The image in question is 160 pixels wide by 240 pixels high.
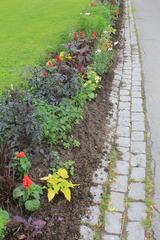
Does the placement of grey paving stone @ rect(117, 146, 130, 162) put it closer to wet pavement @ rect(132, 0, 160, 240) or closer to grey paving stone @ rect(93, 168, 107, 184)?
wet pavement @ rect(132, 0, 160, 240)

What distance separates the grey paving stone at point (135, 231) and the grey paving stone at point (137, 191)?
449 mm

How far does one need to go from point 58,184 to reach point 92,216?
1.58 ft

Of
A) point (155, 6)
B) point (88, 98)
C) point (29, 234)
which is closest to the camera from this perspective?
point (29, 234)

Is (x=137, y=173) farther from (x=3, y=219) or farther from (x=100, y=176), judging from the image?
(x=3, y=219)

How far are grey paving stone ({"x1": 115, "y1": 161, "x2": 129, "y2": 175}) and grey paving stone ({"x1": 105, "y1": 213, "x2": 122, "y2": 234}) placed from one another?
0.87m

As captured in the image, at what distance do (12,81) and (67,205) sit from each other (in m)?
3.51

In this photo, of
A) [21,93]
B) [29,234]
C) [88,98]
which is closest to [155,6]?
[88,98]

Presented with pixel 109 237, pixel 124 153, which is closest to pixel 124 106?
pixel 124 153

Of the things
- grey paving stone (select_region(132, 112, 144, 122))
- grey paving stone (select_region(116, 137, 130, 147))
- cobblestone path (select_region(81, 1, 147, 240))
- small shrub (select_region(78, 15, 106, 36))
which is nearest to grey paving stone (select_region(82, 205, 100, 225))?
cobblestone path (select_region(81, 1, 147, 240))

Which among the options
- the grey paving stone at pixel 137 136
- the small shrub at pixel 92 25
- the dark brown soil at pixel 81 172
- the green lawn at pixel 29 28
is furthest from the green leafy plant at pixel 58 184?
the small shrub at pixel 92 25

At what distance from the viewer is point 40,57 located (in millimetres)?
8953

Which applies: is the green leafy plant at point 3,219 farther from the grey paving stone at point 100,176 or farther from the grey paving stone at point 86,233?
the grey paving stone at point 100,176

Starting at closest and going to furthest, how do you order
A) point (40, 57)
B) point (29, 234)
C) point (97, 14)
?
point (29, 234) < point (40, 57) < point (97, 14)

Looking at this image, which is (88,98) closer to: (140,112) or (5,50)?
(140,112)
